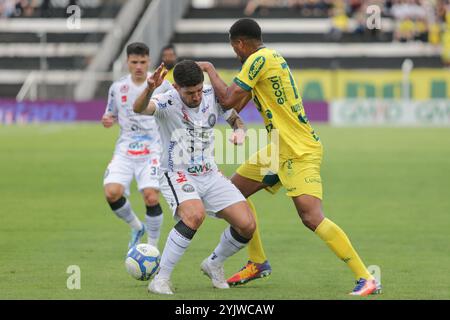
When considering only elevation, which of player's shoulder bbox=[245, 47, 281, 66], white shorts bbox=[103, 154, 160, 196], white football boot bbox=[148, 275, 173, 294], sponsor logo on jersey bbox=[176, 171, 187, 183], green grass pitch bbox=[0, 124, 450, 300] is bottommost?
green grass pitch bbox=[0, 124, 450, 300]

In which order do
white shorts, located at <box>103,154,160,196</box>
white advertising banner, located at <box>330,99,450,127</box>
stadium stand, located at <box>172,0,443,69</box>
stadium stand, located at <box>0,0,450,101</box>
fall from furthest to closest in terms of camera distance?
stadium stand, located at <box>172,0,443,69</box>, stadium stand, located at <box>0,0,450,101</box>, white advertising banner, located at <box>330,99,450,127</box>, white shorts, located at <box>103,154,160,196</box>

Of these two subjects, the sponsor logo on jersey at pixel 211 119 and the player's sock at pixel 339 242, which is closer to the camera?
the player's sock at pixel 339 242

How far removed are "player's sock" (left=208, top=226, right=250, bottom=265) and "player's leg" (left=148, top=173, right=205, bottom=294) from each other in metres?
0.46

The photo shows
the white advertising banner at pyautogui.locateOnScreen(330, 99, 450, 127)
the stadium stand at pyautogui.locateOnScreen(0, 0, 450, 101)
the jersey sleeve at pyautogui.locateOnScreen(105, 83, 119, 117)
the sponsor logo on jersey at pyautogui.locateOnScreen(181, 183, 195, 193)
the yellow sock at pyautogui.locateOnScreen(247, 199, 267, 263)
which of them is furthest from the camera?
the stadium stand at pyautogui.locateOnScreen(0, 0, 450, 101)

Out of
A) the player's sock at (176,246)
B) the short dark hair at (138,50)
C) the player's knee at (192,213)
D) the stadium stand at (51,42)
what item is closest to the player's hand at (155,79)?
the player's knee at (192,213)

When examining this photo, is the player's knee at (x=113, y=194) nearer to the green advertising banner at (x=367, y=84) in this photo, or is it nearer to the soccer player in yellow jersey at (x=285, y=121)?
the soccer player in yellow jersey at (x=285, y=121)

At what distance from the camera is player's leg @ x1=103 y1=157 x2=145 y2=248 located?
12305 mm

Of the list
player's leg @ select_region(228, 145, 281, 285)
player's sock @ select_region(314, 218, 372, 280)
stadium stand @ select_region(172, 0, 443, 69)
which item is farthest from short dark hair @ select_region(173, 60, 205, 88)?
stadium stand @ select_region(172, 0, 443, 69)

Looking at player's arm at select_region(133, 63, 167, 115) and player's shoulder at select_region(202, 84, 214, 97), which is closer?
player's arm at select_region(133, 63, 167, 115)

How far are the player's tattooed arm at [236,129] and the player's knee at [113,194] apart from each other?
9.02 feet

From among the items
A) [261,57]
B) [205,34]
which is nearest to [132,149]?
[261,57]

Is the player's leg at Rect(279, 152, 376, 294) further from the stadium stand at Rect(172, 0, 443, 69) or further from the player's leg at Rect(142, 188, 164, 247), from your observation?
the stadium stand at Rect(172, 0, 443, 69)

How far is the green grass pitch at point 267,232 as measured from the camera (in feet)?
32.0
